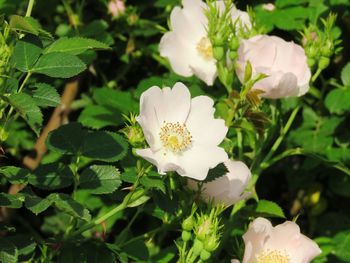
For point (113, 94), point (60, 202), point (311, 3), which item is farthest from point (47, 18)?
point (60, 202)

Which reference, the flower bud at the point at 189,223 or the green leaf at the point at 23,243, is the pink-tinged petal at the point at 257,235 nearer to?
the flower bud at the point at 189,223

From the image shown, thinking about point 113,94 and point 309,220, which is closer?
point 113,94

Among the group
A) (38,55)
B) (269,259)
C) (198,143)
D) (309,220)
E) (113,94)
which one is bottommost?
(309,220)

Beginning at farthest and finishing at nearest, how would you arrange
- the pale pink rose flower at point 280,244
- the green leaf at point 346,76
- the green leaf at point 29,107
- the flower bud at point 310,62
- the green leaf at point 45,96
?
1. the green leaf at point 346,76
2. the flower bud at point 310,62
3. the pale pink rose flower at point 280,244
4. the green leaf at point 45,96
5. the green leaf at point 29,107

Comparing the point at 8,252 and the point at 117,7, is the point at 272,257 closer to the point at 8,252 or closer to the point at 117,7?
the point at 8,252

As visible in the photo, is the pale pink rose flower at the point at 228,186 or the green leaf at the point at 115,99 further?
the green leaf at the point at 115,99

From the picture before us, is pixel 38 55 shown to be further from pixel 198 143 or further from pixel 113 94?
pixel 113 94

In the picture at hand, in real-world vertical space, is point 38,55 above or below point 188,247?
above

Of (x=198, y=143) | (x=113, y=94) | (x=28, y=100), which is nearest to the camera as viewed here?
(x=28, y=100)

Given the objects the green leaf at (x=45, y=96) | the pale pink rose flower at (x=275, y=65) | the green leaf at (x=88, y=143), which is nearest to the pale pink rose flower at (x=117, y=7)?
the pale pink rose flower at (x=275, y=65)
